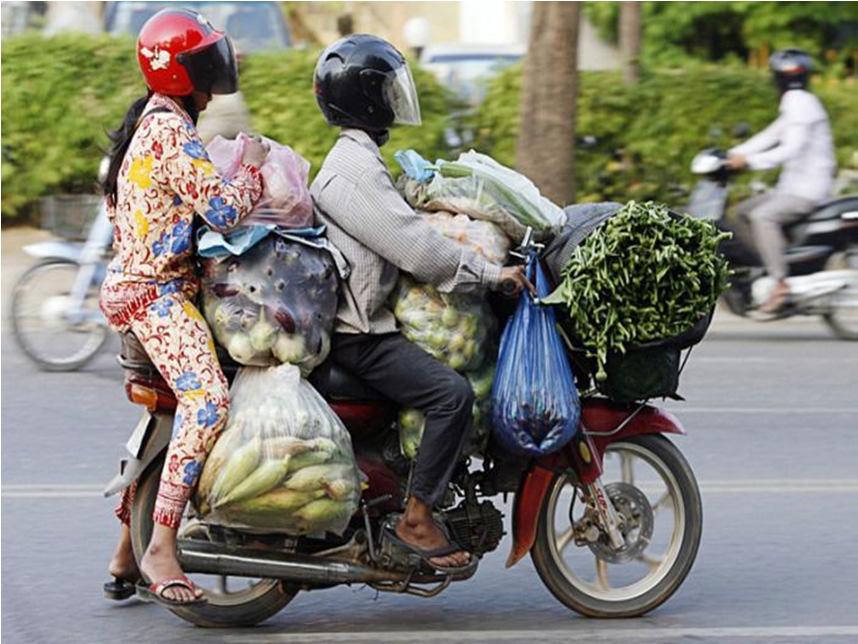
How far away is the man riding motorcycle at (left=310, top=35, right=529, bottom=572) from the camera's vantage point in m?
5.29

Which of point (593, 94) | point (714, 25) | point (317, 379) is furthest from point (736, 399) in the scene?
point (714, 25)

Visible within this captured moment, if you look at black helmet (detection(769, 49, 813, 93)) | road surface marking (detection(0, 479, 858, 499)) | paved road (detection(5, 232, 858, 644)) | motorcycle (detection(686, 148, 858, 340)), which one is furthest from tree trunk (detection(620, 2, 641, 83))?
road surface marking (detection(0, 479, 858, 499))

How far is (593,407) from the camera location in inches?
222

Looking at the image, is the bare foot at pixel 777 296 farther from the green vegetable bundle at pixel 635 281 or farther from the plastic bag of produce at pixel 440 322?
the plastic bag of produce at pixel 440 322

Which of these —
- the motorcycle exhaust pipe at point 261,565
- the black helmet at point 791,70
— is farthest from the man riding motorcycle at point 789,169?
the motorcycle exhaust pipe at point 261,565

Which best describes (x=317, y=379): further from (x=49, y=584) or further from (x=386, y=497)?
(x=49, y=584)

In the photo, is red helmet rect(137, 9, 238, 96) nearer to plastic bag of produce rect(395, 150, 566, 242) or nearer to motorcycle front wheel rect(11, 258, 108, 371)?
plastic bag of produce rect(395, 150, 566, 242)

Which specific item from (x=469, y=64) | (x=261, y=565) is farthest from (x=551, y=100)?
(x=261, y=565)

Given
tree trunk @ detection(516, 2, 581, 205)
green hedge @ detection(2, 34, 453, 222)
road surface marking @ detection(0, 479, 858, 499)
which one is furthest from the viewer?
green hedge @ detection(2, 34, 453, 222)

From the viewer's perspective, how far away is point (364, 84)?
5.36 metres

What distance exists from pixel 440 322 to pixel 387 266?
0.79 feet

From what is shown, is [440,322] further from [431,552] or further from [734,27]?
[734,27]

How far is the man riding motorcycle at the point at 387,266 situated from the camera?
5.29 meters

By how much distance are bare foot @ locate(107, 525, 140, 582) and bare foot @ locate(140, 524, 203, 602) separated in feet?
→ 1.54
